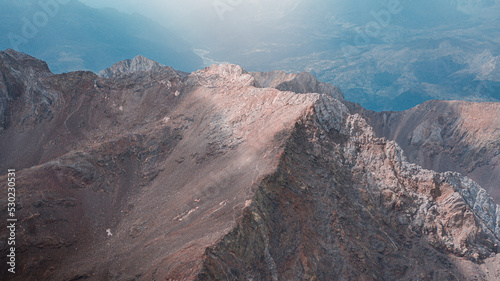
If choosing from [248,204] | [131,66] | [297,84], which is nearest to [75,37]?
[131,66]

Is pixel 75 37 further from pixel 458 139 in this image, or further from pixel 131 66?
pixel 458 139

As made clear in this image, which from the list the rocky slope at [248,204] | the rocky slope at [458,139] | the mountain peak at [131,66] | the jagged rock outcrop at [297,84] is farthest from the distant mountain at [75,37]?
the rocky slope at [458,139]

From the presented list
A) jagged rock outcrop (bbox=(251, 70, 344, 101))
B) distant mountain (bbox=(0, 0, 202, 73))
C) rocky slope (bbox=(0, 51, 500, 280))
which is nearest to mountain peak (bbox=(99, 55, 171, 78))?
jagged rock outcrop (bbox=(251, 70, 344, 101))

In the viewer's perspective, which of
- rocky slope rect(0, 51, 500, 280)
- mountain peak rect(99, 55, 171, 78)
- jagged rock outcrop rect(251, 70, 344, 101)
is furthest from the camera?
mountain peak rect(99, 55, 171, 78)

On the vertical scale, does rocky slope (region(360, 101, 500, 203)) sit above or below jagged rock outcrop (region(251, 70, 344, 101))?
below

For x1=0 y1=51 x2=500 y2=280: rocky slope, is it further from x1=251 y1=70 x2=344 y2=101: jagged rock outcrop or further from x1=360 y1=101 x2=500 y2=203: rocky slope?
x1=251 y1=70 x2=344 y2=101: jagged rock outcrop

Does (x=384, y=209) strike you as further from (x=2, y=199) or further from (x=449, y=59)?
(x=449, y=59)

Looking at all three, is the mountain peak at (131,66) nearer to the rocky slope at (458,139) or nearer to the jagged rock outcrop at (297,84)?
the jagged rock outcrop at (297,84)
